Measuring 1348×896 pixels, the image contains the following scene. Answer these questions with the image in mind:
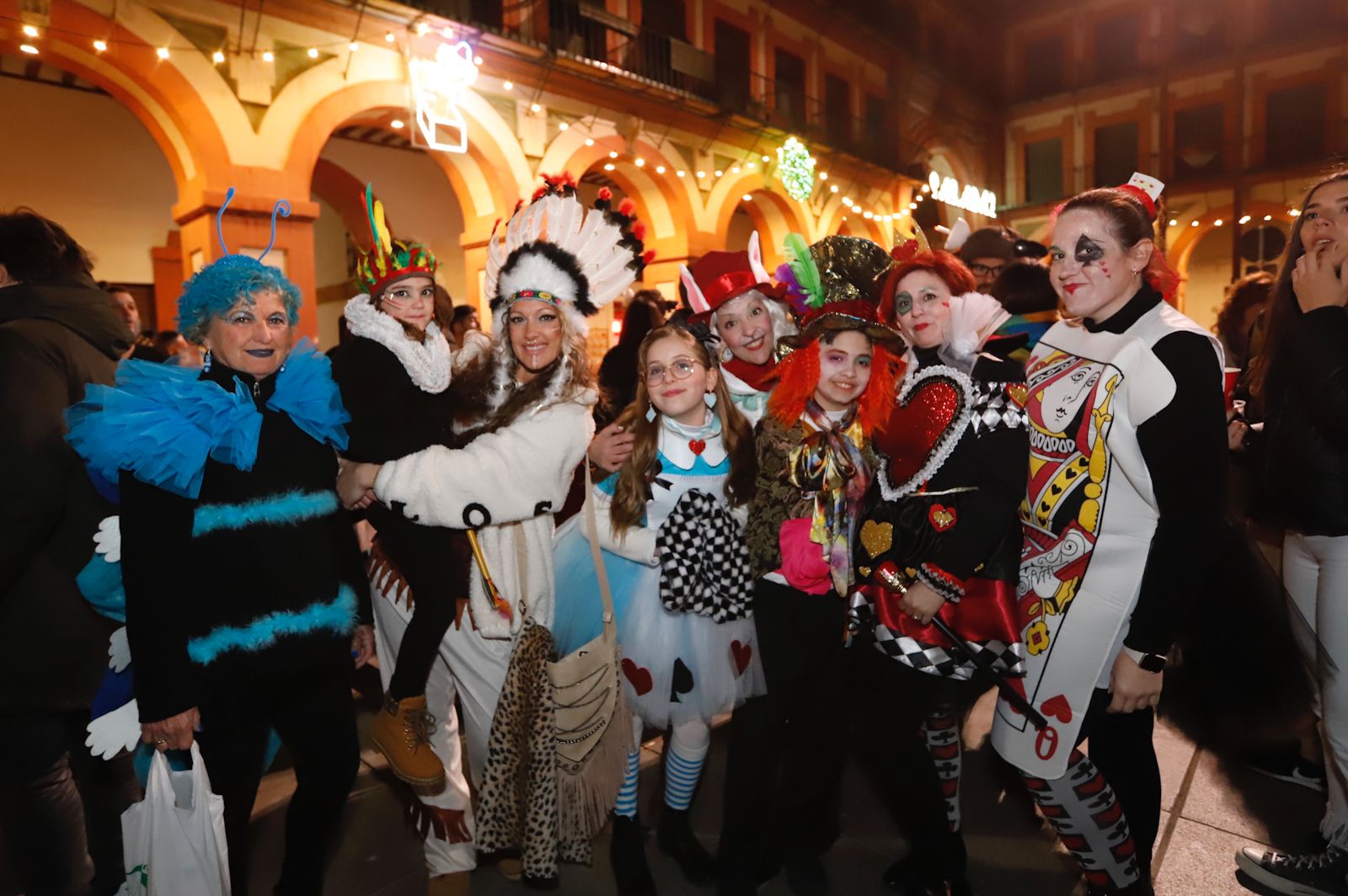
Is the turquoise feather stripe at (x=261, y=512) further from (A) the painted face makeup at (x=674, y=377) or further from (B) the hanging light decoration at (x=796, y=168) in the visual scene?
(B) the hanging light decoration at (x=796, y=168)

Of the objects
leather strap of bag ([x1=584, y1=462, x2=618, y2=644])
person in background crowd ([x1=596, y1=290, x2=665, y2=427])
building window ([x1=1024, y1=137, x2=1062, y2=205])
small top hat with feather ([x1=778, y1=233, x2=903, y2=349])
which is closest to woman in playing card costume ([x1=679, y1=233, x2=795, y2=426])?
small top hat with feather ([x1=778, y1=233, x2=903, y2=349])

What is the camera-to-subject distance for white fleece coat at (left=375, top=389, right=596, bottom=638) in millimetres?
2291

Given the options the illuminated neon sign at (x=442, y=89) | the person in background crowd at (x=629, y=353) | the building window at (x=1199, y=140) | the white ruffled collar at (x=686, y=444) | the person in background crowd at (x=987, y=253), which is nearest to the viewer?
the white ruffled collar at (x=686, y=444)

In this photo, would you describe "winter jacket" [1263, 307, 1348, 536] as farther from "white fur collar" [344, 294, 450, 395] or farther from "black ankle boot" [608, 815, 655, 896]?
"white fur collar" [344, 294, 450, 395]

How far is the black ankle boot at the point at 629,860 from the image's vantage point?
2.56 m

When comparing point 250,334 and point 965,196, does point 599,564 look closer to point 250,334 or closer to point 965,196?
point 250,334

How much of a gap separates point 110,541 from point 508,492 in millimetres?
1068

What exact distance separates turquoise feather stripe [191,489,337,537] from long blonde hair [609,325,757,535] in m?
0.95

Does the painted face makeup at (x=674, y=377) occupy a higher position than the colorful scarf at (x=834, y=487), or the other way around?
the painted face makeup at (x=674, y=377)

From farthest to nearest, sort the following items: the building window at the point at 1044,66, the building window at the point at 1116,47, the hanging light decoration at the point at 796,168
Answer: the building window at the point at 1044,66
the building window at the point at 1116,47
the hanging light decoration at the point at 796,168

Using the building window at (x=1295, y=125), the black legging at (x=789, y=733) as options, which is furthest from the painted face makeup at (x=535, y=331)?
the building window at (x=1295, y=125)

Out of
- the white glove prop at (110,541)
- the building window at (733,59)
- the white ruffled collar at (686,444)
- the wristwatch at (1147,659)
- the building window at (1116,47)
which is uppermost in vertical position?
the building window at (1116,47)

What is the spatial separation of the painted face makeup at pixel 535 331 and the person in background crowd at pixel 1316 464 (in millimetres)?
2327

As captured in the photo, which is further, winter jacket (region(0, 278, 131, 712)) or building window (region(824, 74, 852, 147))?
building window (region(824, 74, 852, 147))
